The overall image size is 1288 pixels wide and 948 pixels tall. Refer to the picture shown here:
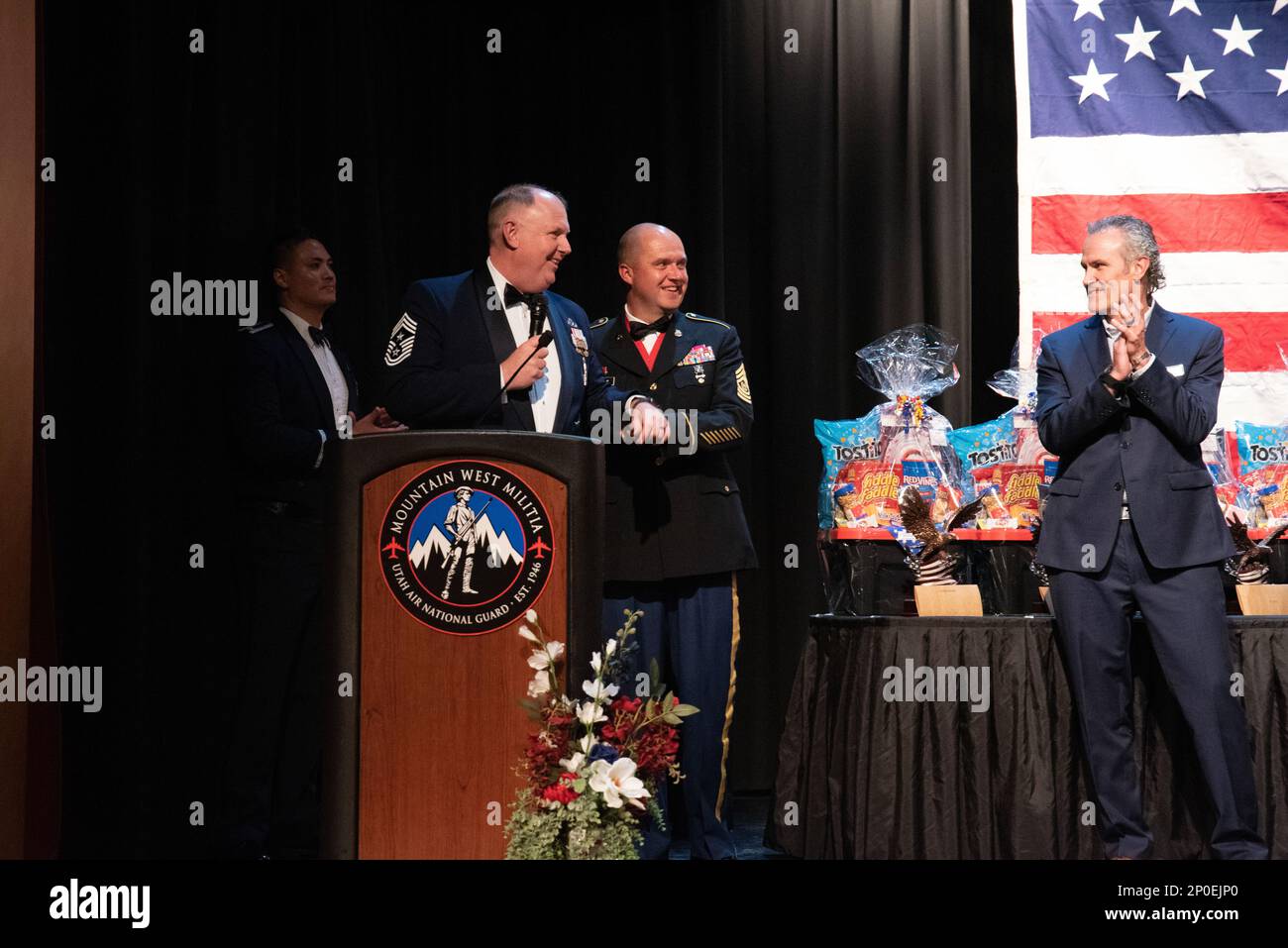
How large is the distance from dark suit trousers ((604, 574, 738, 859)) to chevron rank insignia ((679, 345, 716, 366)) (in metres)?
0.61

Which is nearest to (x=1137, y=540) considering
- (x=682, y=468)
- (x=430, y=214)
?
(x=682, y=468)

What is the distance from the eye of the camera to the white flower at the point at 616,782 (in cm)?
240

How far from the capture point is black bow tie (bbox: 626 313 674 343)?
4.12m

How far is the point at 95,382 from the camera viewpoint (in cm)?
452

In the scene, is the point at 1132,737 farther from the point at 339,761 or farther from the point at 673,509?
the point at 339,761

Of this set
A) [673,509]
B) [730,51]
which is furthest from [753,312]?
[673,509]

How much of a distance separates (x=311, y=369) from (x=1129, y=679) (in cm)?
245

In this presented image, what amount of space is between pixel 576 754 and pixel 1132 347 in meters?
1.99

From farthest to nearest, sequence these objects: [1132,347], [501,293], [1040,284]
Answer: [1040,284], [1132,347], [501,293]

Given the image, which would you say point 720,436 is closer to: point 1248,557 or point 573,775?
point 1248,557

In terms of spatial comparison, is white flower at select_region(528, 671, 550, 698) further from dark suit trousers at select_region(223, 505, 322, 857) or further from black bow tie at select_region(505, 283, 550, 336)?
dark suit trousers at select_region(223, 505, 322, 857)

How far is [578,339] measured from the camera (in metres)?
3.38
